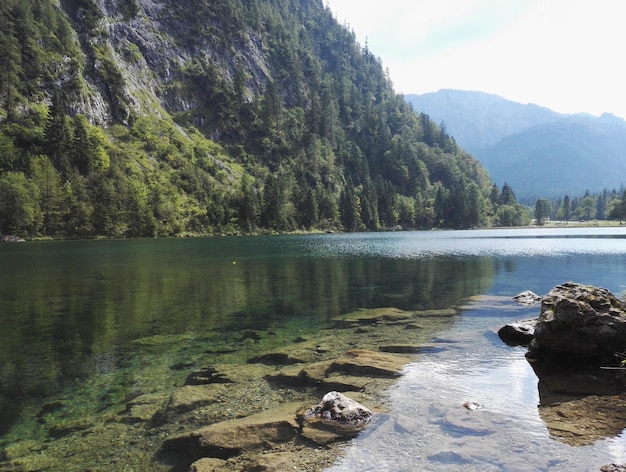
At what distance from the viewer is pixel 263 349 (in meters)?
19.8

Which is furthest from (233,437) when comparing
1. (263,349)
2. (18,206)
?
(18,206)

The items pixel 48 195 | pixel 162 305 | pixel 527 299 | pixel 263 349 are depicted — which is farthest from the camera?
pixel 48 195

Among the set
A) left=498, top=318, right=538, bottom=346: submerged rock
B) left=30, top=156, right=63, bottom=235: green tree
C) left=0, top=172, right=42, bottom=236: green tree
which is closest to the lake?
left=498, top=318, right=538, bottom=346: submerged rock

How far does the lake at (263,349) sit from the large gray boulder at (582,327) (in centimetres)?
162

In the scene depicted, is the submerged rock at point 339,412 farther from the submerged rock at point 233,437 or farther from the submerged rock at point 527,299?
the submerged rock at point 527,299

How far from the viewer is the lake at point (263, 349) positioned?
9.80 metres

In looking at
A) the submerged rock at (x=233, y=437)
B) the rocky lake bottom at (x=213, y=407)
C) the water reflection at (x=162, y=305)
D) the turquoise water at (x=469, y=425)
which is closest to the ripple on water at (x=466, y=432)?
the turquoise water at (x=469, y=425)

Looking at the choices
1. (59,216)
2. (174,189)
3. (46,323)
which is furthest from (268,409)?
(174,189)

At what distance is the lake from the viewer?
32.1ft

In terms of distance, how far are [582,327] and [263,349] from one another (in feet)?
47.3

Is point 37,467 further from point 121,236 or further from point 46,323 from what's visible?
point 121,236

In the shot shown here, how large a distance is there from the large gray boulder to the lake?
1620mm

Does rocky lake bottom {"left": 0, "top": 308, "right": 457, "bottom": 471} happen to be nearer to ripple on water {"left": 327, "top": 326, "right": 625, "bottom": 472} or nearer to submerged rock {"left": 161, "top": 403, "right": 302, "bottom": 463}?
submerged rock {"left": 161, "top": 403, "right": 302, "bottom": 463}

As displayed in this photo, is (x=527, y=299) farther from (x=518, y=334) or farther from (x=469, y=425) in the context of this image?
(x=469, y=425)
